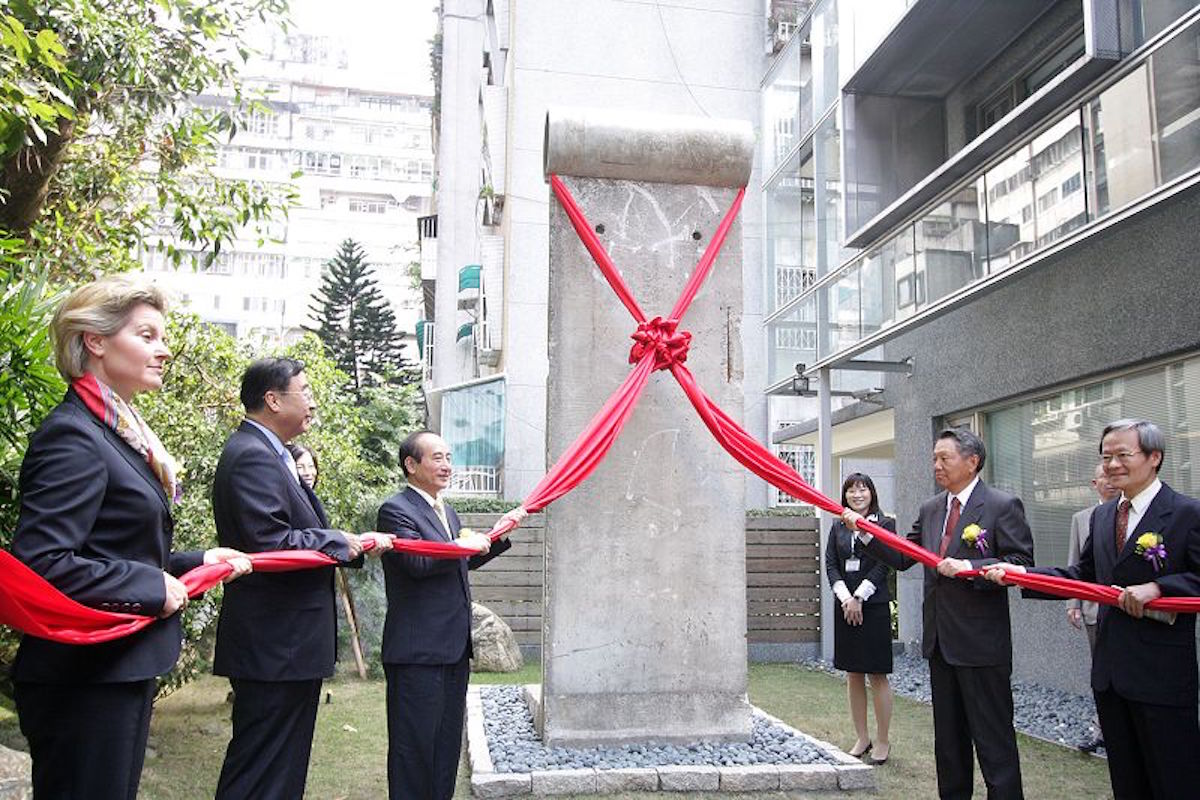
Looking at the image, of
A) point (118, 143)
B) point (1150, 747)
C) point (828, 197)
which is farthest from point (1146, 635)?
point (828, 197)

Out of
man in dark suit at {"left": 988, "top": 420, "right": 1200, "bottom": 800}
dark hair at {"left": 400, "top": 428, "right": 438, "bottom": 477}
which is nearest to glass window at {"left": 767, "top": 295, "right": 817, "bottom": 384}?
man in dark suit at {"left": 988, "top": 420, "right": 1200, "bottom": 800}

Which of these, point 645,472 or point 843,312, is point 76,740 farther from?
point 843,312

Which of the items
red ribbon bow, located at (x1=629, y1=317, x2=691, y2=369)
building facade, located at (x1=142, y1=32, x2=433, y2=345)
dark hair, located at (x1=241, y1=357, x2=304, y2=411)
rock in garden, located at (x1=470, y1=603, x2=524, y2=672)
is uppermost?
building facade, located at (x1=142, y1=32, x2=433, y2=345)

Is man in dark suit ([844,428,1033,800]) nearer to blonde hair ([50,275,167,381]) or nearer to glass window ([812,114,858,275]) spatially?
blonde hair ([50,275,167,381])

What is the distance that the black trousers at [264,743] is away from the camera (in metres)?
3.30

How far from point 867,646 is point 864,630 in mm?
102

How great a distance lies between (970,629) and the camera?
168 inches

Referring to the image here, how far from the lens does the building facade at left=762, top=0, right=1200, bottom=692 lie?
691cm

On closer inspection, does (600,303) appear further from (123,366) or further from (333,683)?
(333,683)

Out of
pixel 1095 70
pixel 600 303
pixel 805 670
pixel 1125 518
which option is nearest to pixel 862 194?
pixel 1095 70

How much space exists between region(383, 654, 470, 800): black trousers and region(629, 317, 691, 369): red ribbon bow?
2.14 metres

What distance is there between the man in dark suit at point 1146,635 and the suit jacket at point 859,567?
6.47 ft

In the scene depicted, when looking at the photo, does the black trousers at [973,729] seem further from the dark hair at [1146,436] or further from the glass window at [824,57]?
the glass window at [824,57]

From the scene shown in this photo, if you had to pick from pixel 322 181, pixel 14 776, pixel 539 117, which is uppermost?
pixel 322 181
